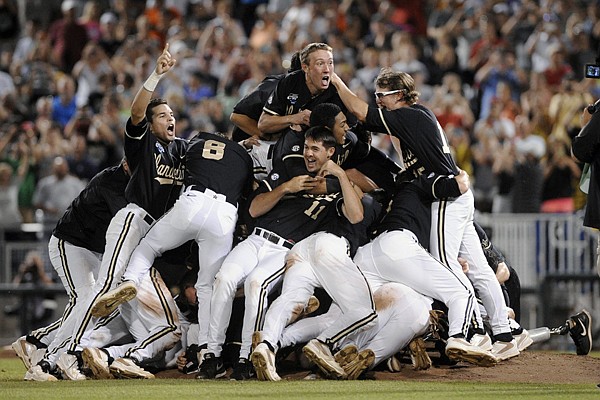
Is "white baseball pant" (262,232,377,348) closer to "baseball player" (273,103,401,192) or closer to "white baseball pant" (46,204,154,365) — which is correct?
"baseball player" (273,103,401,192)

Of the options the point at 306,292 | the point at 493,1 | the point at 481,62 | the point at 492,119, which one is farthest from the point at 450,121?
the point at 306,292

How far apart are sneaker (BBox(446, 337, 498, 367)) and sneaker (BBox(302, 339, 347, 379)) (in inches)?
32.2

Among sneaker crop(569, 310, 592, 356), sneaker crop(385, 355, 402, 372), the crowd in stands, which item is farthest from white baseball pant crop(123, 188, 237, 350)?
the crowd in stands

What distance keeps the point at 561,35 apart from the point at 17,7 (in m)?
9.69

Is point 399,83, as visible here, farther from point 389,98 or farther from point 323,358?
point 323,358

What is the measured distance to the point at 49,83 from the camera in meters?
18.6

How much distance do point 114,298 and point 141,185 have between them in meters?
1.17

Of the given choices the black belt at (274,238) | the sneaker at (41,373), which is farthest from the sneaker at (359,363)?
the sneaker at (41,373)

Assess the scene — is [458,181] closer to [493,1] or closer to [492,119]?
[492,119]

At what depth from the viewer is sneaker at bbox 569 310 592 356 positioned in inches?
419

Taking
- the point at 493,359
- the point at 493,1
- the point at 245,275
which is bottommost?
the point at 493,359

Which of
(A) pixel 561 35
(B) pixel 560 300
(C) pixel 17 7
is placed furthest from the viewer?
(C) pixel 17 7

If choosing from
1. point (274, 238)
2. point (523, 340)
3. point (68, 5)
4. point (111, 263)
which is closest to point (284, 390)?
point (274, 238)

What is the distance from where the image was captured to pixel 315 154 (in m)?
9.35
